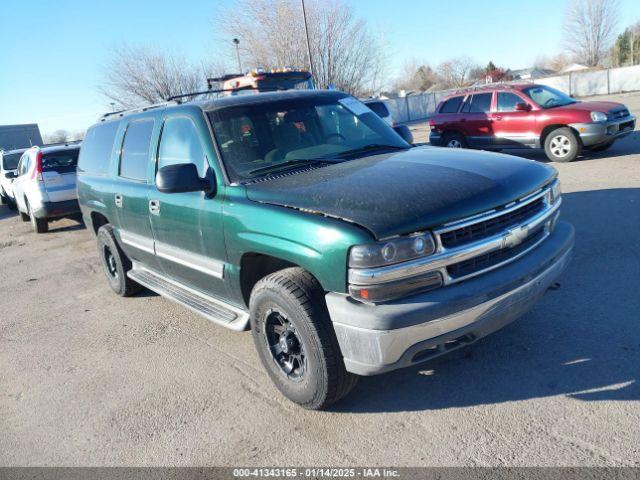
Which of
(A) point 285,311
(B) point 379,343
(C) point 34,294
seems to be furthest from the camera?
(C) point 34,294

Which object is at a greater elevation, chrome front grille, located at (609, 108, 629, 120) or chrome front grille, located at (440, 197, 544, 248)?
chrome front grille, located at (440, 197, 544, 248)

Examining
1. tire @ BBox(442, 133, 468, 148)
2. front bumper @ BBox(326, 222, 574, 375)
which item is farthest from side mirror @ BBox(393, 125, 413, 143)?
tire @ BBox(442, 133, 468, 148)

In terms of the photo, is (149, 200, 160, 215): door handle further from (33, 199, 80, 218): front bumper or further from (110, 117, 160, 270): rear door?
(33, 199, 80, 218): front bumper

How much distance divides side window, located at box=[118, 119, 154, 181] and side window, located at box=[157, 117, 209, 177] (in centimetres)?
31

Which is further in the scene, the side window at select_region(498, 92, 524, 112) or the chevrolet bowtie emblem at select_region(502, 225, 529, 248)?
the side window at select_region(498, 92, 524, 112)

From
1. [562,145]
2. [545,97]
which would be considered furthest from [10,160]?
[562,145]

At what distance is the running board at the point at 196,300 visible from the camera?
3.55m

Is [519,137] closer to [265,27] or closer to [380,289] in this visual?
[380,289]

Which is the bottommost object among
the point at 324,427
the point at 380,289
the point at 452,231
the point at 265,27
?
the point at 324,427

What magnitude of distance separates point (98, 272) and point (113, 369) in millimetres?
3409

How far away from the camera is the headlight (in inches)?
100

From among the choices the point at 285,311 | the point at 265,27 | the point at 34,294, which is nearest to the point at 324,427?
the point at 285,311

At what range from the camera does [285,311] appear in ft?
9.71
